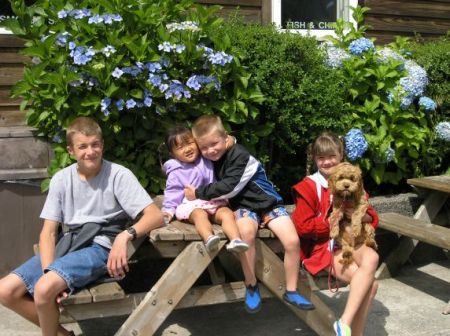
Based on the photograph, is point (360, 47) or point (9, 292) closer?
point (9, 292)

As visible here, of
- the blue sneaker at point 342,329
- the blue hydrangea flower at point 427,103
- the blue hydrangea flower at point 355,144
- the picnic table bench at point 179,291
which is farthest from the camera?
the blue hydrangea flower at point 427,103

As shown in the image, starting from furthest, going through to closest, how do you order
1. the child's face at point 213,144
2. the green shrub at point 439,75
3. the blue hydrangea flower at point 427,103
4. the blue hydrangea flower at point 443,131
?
the green shrub at point 439,75 < the blue hydrangea flower at point 443,131 < the blue hydrangea flower at point 427,103 < the child's face at point 213,144

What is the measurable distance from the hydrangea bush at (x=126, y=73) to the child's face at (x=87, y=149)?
31.2 inches

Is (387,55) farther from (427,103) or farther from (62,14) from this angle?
(62,14)

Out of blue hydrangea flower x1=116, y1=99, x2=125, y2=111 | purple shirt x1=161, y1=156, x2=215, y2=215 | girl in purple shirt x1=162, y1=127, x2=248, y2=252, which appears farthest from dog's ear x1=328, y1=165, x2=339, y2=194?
blue hydrangea flower x1=116, y1=99, x2=125, y2=111

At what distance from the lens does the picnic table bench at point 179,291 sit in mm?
3055

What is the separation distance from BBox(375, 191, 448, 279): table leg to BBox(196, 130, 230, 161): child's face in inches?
81.6

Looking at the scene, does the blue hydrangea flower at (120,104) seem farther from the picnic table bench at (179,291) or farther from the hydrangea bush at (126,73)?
the picnic table bench at (179,291)

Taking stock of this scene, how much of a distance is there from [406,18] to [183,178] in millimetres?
4781

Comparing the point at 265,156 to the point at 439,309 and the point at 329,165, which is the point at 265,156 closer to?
the point at 329,165

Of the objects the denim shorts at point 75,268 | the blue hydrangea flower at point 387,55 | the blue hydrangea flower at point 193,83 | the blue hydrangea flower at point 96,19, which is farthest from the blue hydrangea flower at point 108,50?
the blue hydrangea flower at point 387,55

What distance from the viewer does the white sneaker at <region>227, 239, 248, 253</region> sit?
3129 mm

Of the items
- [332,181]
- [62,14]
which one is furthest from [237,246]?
[62,14]

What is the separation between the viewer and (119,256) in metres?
3.10
